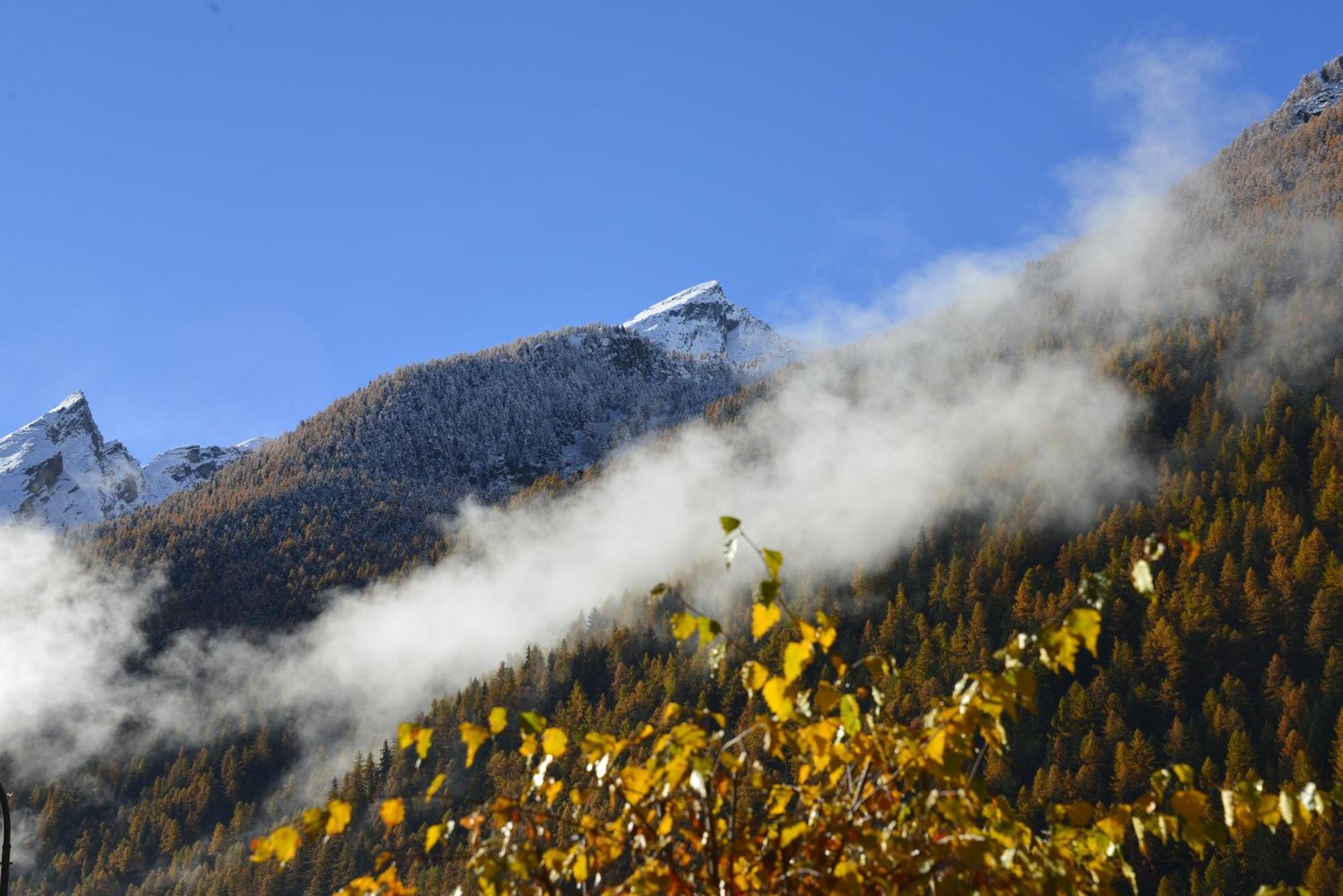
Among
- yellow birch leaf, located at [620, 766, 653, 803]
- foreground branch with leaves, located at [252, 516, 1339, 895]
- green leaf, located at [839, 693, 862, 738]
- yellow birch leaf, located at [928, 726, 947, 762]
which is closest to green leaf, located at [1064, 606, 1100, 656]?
foreground branch with leaves, located at [252, 516, 1339, 895]

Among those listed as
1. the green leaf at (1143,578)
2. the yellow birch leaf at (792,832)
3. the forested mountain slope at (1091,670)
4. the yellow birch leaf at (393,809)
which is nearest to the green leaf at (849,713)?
the yellow birch leaf at (792,832)

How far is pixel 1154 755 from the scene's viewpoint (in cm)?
11575

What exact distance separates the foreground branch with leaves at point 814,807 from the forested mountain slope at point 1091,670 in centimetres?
9039

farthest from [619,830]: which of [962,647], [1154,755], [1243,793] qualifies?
[962,647]

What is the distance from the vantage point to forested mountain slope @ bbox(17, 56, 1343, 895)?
367 ft

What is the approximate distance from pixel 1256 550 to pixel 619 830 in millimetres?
167129

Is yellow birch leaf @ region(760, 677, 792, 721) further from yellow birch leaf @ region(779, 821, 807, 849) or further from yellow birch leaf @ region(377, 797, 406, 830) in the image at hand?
yellow birch leaf @ region(377, 797, 406, 830)

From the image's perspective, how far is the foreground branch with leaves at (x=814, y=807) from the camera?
445 cm

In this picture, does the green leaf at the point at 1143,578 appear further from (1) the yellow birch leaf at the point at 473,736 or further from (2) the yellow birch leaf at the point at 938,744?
(1) the yellow birch leaf at the point at 473,736

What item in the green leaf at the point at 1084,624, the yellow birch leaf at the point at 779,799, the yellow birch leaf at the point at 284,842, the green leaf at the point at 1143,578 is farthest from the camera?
the yellow birch leaf at the point at 779,799

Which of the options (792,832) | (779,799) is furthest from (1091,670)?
(792,832)

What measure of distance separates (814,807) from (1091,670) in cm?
16168

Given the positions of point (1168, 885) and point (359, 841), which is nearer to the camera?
point (1168, 885)

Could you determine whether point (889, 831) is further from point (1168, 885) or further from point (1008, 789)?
point (1008, 789)
